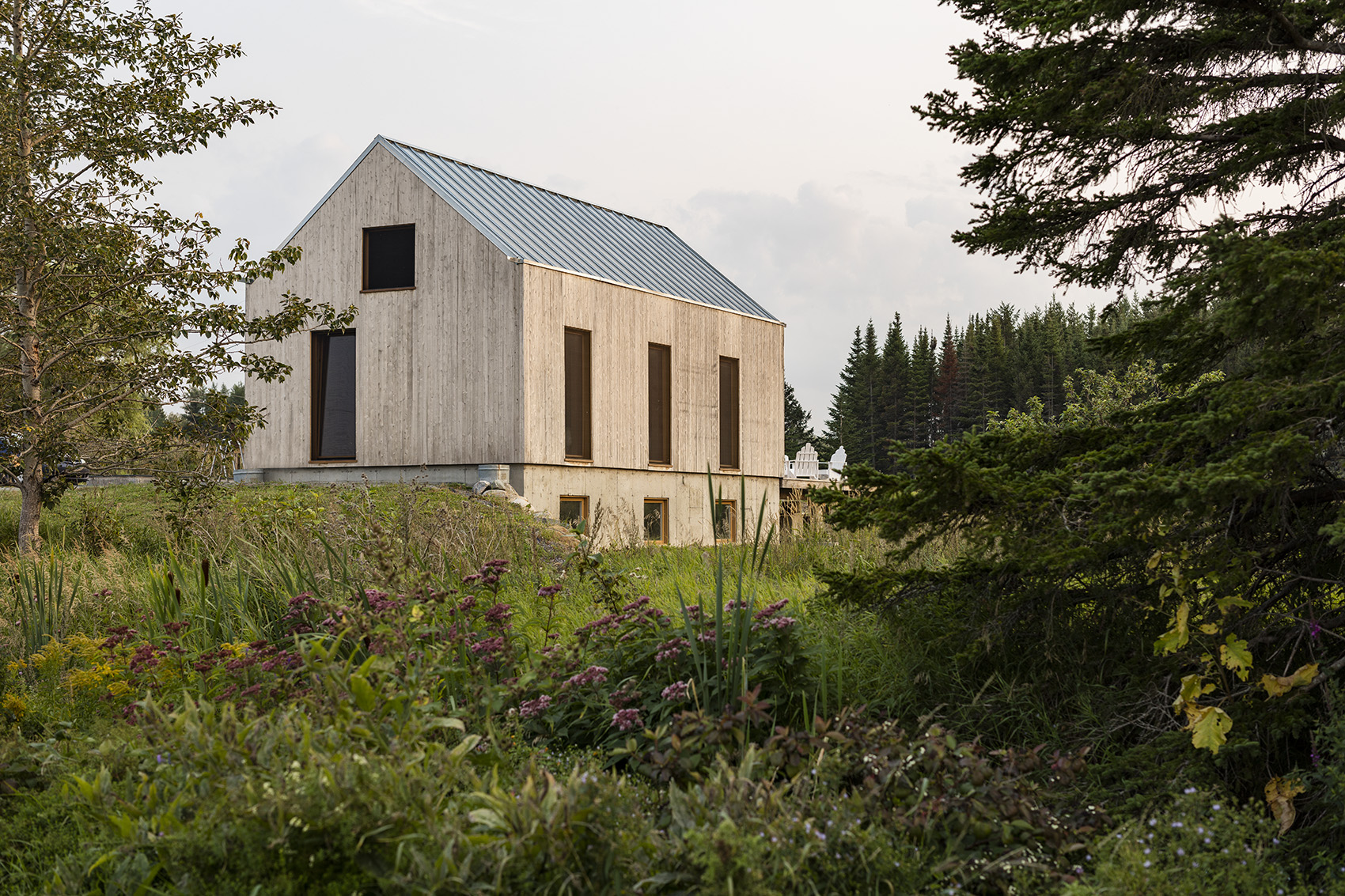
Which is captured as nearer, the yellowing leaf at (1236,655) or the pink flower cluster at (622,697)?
the yellowing leaf at (1236,655)

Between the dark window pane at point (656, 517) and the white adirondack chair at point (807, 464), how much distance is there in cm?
799

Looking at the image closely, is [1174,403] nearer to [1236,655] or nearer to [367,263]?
[1236,655]

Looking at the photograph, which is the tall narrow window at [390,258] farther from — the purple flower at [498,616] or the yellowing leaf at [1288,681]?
the yellowing leaf at [1288,681]

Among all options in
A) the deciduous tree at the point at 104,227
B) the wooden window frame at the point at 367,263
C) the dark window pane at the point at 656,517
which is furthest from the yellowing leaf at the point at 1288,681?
the wooden window frame at the point at 367,263

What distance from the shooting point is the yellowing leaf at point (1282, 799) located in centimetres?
311

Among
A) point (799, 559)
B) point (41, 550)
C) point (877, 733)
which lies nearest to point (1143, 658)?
point (877, 733)

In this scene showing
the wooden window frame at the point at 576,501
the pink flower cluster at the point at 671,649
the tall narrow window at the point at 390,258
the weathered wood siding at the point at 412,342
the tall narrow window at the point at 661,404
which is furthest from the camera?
the tall narrow window at the point at 661,404

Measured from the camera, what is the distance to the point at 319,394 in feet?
52.5

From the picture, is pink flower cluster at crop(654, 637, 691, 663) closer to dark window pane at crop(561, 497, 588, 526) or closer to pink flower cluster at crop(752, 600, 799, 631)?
pink flower cluster at crop(752, 600, 799, 631)

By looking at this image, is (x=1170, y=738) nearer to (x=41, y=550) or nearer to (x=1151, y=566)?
(x=1151, y=566)

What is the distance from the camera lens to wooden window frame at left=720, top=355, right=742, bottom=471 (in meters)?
18.0

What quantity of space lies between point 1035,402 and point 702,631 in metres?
20.1

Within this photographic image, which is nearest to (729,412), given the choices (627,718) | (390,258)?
(390,258)

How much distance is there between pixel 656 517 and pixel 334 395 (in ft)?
18.1
